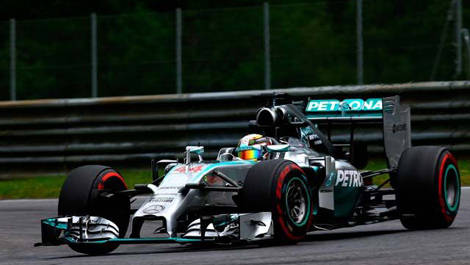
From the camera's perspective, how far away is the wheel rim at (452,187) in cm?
1102

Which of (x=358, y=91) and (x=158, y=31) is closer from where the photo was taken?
(x=358, y=91)

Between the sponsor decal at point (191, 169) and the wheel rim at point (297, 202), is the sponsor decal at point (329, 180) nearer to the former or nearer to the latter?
the wheel rim at point (297, 202)

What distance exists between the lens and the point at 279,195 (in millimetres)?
9289

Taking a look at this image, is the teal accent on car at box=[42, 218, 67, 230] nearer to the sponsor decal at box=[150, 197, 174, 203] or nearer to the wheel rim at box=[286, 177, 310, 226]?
the sponsor decal at box=[150, 197, 174, 203]

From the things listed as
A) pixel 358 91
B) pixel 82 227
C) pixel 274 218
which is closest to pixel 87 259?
pixel 82 227

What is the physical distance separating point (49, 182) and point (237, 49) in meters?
3.67

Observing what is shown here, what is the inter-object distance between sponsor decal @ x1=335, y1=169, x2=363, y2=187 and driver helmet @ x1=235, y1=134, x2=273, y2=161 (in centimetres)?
73

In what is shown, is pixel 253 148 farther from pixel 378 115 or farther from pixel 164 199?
pixel 378 115

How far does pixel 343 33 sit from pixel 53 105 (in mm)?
4824

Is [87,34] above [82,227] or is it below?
above

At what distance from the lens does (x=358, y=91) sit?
1681 centimetres

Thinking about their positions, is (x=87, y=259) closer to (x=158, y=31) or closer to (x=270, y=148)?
(x=270, y=148)

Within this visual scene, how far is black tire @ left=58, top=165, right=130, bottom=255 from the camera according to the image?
9.95 meters

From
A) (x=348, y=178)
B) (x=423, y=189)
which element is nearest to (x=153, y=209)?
(x=348, y=178)
